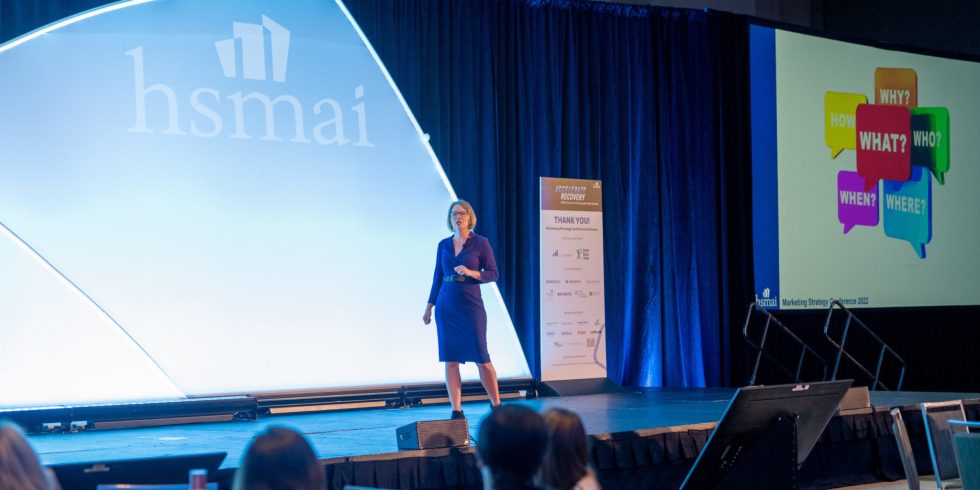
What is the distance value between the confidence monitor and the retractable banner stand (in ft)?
17.1

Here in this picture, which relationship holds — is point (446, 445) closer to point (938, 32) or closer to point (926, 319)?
point (926, 319)

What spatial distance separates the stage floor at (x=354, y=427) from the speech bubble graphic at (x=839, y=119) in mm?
2971

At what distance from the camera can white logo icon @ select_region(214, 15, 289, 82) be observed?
7250 millimetres

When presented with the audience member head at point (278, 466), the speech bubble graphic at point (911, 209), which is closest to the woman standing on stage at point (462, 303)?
the audience member head at point (278, 466)

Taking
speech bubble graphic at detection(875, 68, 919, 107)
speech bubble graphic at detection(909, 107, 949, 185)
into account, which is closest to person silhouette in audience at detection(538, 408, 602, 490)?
speech bubble graphic at detection(875, 68, 919, 107)

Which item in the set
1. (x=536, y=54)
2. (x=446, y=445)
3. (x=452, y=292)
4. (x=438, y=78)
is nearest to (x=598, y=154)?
(x=536, y=54)

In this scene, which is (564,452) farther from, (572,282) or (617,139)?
(617,139)

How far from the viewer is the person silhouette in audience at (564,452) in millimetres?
2273

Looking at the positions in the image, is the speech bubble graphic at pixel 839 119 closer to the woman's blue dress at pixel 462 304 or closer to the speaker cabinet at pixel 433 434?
the woman's blue dress at pixel 462 304

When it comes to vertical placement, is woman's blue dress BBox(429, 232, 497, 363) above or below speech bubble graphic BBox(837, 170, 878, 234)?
below

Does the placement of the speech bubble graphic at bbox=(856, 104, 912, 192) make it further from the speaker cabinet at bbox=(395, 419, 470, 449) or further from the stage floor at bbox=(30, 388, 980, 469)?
the speaker cabinet at bbox=(395, 419, 470, 449)

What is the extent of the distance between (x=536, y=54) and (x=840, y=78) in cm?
320

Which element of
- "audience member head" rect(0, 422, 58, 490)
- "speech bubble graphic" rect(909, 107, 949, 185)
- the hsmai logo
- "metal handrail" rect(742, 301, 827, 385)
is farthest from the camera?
"speech bubble graphic" rect(909, 107, 949, 185)

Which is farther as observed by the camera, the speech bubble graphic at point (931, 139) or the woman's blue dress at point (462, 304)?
the speech bubble graphic at point (931, 139)
